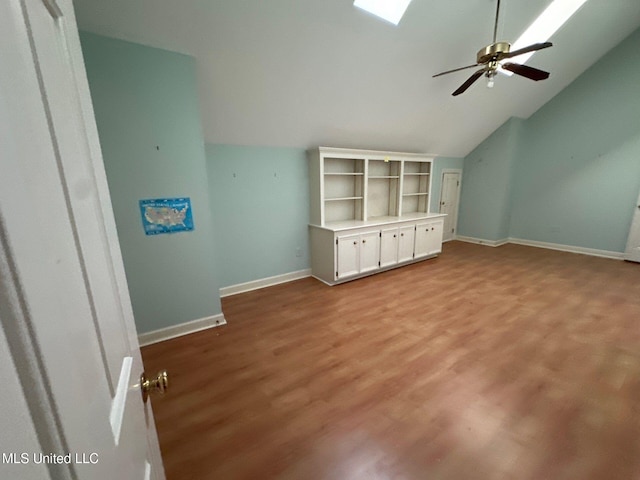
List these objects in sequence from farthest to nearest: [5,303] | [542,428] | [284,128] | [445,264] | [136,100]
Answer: [445,264]
[284,128]
[136,100]
[542,428]
[5,303]

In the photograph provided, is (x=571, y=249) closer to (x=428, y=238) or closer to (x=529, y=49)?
(x=428, y=238)

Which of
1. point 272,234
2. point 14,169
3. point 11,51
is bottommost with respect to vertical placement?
point 272,234

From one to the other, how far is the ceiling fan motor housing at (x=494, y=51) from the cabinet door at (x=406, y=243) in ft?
8.23

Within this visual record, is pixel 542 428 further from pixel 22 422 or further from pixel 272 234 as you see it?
pixel 272 234

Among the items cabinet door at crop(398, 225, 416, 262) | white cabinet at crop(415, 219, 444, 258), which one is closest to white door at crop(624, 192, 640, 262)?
white cabinet at crop(415, 219, 444, 258)

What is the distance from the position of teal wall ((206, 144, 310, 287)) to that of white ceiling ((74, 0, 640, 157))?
227 millimetres

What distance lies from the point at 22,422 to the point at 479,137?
Result: 710cm

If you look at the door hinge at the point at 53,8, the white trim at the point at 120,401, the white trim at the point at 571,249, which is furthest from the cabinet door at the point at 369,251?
the white trim at the point at 571,249

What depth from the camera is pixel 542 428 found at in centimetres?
161

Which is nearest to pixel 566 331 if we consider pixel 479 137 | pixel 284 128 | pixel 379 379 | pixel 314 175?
pixel 379 379

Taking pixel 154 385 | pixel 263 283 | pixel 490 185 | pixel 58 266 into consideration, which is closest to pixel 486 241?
pixel 490 185

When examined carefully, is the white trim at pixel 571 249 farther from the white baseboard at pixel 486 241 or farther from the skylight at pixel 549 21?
the skylight at pixel 549 21
